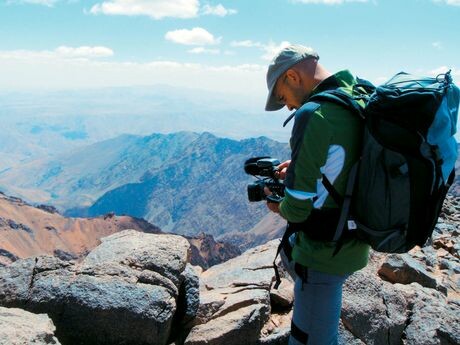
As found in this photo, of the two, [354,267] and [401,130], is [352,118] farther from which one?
[354,267]

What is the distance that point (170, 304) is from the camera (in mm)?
7586

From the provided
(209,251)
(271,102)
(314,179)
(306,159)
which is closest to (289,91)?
(271,102)

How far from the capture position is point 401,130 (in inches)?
181

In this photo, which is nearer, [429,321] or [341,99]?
[341,99]

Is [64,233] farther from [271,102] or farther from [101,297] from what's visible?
[271,102]

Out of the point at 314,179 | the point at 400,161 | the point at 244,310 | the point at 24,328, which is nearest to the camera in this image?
the point at 400,161

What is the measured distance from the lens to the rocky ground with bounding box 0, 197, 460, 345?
7180 mm

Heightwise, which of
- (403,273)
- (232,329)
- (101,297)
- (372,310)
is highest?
(101,297)

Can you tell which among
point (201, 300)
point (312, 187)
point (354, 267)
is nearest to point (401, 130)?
point (312, 187)

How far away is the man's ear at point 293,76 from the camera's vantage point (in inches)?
206

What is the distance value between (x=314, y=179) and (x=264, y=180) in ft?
4.87

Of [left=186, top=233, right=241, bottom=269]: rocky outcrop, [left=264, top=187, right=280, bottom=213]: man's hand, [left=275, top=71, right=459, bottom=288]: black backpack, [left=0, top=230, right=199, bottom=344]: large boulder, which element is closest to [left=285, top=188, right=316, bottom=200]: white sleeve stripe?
[left=275, top=71, right=459, bottom=288]: black backpack

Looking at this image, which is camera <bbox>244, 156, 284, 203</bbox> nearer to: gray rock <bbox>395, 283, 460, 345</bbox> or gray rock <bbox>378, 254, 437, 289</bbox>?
gray rock <bbox>395, 283, 460, 345</bbox>

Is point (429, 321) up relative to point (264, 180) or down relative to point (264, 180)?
down
